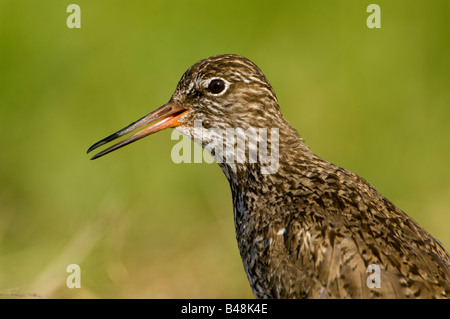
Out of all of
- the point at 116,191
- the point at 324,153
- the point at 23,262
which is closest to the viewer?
the point at 23,262

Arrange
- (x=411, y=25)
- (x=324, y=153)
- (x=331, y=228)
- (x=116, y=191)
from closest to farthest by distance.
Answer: (x=331, y=228)
(x=116, y=191)
(x=324, y=153)
(x=411, y=25)

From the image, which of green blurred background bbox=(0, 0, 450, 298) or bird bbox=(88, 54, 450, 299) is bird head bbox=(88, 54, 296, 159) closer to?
bird bbox=(88, 54, 450, 299)

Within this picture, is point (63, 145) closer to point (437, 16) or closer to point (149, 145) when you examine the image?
point (149, 145)

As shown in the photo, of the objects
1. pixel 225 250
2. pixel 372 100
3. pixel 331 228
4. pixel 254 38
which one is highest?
pixel 254 38

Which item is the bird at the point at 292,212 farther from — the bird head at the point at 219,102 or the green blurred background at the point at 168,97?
the green blurred background at the point at 168,97

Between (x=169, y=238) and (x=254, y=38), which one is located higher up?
(x=254, y=38)

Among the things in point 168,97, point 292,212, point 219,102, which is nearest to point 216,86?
point 219,102

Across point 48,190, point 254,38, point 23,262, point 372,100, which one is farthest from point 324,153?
point 23,262

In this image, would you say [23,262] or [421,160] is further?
[421,160]
